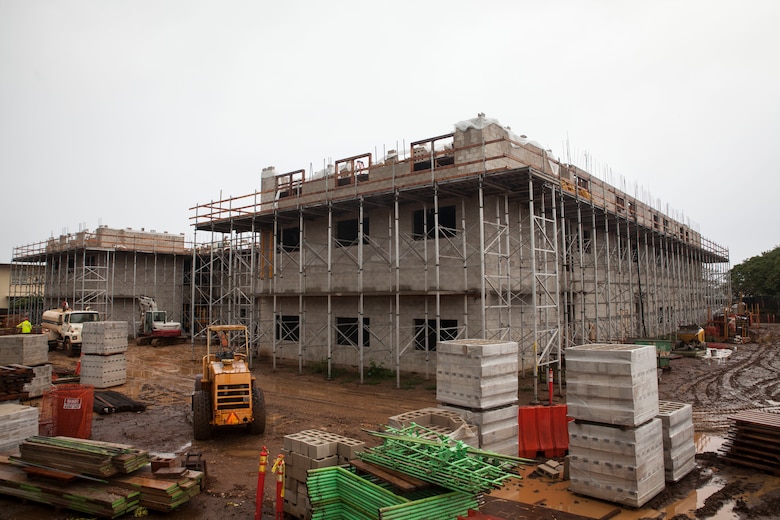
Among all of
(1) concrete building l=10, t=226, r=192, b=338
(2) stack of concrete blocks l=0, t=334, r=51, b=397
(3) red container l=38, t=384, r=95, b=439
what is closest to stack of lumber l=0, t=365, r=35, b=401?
(3) red container l=38, t=384, r=95, b=439

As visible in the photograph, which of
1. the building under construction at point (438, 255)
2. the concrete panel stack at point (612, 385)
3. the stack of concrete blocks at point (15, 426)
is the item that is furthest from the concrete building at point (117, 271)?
the concrete panel stack at point (612, 385)

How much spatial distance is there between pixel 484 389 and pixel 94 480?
6.23m

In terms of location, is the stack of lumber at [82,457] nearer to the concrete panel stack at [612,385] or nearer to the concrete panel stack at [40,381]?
the concrete panel stack at [612,385]

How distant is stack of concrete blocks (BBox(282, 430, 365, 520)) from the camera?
246 inches

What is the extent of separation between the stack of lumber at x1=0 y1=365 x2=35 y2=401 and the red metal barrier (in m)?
11.0

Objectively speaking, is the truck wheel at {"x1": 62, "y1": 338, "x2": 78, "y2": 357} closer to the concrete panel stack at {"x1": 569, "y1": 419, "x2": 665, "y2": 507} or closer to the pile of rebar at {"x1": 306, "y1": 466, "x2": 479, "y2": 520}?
the pile of rebar at {"x1": 306, "y1": 466, "x2": 479, "y2": 520}

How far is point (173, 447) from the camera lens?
9891 mm

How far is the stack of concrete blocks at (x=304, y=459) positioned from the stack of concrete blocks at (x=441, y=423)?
3.22ft

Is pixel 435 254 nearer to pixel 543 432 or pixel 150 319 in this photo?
pixel 543 432

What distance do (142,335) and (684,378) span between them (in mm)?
29356

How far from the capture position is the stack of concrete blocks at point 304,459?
6.25 m

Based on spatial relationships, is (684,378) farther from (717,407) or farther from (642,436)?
(642,436)

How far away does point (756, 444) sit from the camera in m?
8.10

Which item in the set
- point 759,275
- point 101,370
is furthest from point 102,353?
point 759,275
